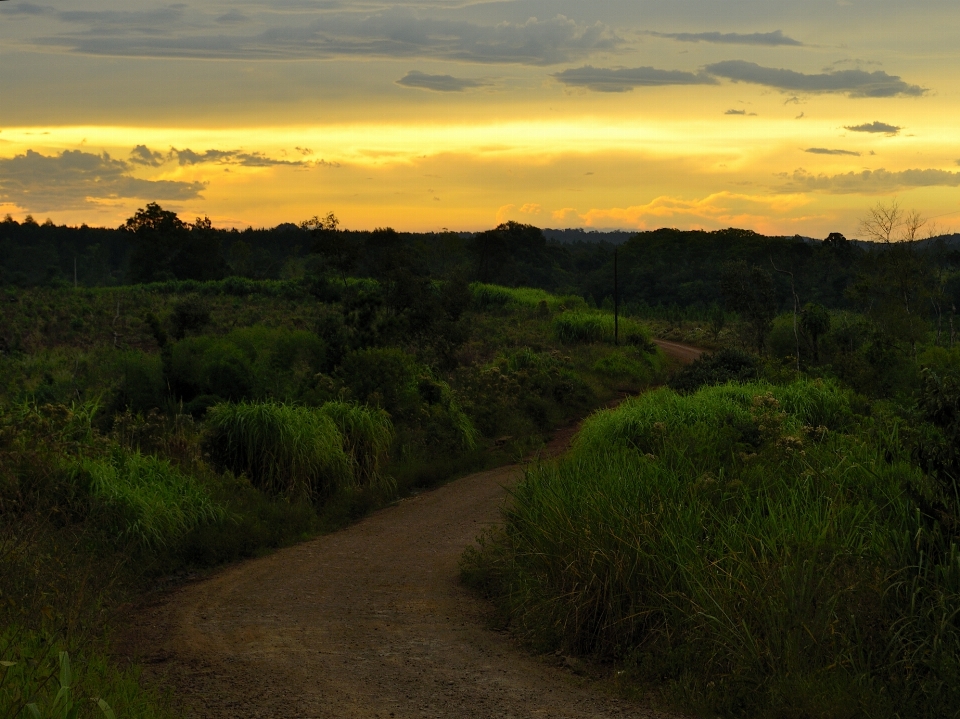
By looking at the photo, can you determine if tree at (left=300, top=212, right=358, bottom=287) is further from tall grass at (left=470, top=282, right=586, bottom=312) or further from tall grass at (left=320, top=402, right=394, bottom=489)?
tall grass at (left=320, top=402, right=394, bottom=489)

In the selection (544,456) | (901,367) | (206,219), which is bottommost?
(544,456)

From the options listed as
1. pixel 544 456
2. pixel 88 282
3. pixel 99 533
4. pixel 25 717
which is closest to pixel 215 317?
pixel 544 456

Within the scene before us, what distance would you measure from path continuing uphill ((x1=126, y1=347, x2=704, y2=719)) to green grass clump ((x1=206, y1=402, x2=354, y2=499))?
1838 mm

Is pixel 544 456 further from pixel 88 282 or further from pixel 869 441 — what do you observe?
pixel 88 282

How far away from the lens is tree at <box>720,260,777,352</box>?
35969 mm

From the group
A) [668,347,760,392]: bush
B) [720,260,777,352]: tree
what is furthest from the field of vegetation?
[720,260,777,352]: tree

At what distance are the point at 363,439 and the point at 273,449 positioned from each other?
185 centimetres

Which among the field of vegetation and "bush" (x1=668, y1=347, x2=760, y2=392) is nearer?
the field of vegetation

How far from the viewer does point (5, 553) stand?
698 centimetres

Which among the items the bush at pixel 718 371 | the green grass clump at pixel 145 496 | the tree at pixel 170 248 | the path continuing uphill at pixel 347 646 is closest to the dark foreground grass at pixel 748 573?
the path continuing uphill at pixel 347 646

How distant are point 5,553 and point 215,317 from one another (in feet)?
128

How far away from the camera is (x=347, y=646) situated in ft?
23.5

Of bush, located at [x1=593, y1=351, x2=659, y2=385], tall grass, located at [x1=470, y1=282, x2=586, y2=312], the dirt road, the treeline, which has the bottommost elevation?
the dirt road

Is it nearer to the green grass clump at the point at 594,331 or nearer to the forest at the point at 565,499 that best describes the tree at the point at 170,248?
the green grass clump at the point at 594,331
